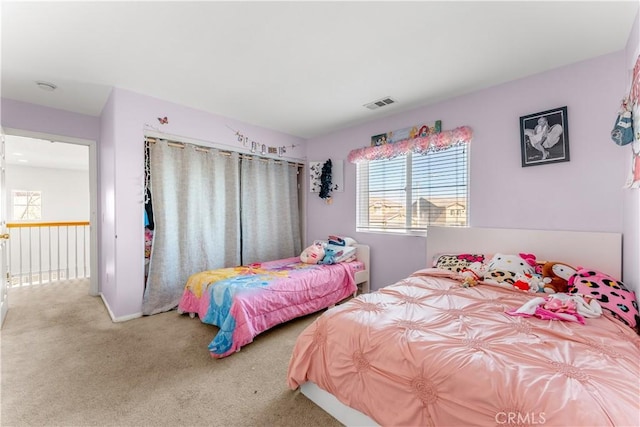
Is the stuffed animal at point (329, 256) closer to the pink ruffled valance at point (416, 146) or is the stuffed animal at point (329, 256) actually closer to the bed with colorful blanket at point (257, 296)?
the bed with colorful blanket at point (257, 296)

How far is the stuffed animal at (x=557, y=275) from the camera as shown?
6.66 feet

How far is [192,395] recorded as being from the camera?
5.59 feet

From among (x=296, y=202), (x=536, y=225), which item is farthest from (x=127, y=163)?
(x=536, y=225)

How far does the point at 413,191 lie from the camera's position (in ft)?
10.9

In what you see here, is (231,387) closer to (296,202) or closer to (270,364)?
(270,364)

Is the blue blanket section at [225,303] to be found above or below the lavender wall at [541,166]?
below

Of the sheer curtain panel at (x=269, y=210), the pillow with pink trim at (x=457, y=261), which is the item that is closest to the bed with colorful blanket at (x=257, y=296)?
the sheer curtain panel at (x=269, y=210)

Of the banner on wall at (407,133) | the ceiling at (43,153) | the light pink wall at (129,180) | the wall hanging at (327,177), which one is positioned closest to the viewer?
the light pink wall at (129,180)

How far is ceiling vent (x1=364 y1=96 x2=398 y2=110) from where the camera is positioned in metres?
2.99

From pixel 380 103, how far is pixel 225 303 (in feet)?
8.87

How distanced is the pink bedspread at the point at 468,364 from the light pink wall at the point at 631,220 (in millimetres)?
579
